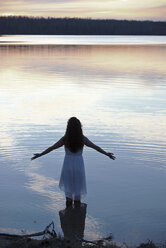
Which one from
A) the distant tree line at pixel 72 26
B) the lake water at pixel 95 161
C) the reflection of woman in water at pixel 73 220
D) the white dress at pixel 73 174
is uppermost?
the white dress at pixel 73 174

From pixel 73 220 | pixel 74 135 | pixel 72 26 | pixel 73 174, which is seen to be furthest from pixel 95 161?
pixel 72 26

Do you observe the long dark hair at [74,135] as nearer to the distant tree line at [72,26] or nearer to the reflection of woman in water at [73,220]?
the reflection of woman in water at [73,220]

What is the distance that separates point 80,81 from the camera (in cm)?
2427

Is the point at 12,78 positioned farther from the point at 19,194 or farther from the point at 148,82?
the point at 19,194

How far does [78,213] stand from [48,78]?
19115 mm

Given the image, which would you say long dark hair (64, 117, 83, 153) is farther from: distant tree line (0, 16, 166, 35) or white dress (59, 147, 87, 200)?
distant tree line (0, 16, 166, 35)

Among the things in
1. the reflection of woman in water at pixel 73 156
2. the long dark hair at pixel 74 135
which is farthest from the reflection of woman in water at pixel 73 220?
the long dark hair at pixel 74 135

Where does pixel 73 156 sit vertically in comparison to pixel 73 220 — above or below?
above

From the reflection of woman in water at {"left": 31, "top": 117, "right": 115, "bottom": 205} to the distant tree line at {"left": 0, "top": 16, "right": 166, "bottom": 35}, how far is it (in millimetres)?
162815

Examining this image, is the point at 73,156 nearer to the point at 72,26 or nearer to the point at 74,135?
the point at 74,135

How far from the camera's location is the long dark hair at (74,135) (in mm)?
6113

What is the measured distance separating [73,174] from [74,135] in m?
0.61

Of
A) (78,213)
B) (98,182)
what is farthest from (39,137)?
(78,213)

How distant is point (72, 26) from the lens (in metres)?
172
